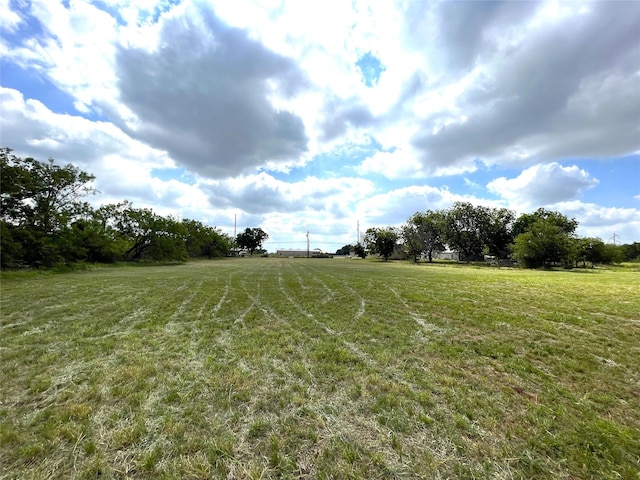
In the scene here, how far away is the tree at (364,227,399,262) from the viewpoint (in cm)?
6769

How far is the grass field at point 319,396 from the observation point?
2660mm

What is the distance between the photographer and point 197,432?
305 cm

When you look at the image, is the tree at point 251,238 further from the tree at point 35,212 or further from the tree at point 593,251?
the tree at point 593,251

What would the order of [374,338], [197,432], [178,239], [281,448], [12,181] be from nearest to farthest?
1. [281,448]
2. [197,432]
3. [374,338]
4. [12,181]
5. [178,239]

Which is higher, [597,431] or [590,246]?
[590,246]

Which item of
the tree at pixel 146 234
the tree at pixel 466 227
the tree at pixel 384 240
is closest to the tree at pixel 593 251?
the tree at pixel 466 227

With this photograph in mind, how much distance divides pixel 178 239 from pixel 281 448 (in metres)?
46.2

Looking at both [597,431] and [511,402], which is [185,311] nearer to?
[511,402]

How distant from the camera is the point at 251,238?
104750 mm

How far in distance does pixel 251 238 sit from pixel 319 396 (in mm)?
104163

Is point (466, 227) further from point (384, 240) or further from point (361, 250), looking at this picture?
point (361, 250)

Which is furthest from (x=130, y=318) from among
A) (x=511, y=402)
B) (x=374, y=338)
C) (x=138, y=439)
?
(x=511, y=402)

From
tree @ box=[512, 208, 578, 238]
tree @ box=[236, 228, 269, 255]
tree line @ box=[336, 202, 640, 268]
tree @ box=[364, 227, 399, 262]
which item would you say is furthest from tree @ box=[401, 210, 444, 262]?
tree @ box=[236, 228, 269, 255]

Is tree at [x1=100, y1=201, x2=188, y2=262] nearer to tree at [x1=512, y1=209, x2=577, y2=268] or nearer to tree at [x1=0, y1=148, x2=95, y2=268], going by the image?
tree at [x1=0, y1=148, x2=95, y2=268]
